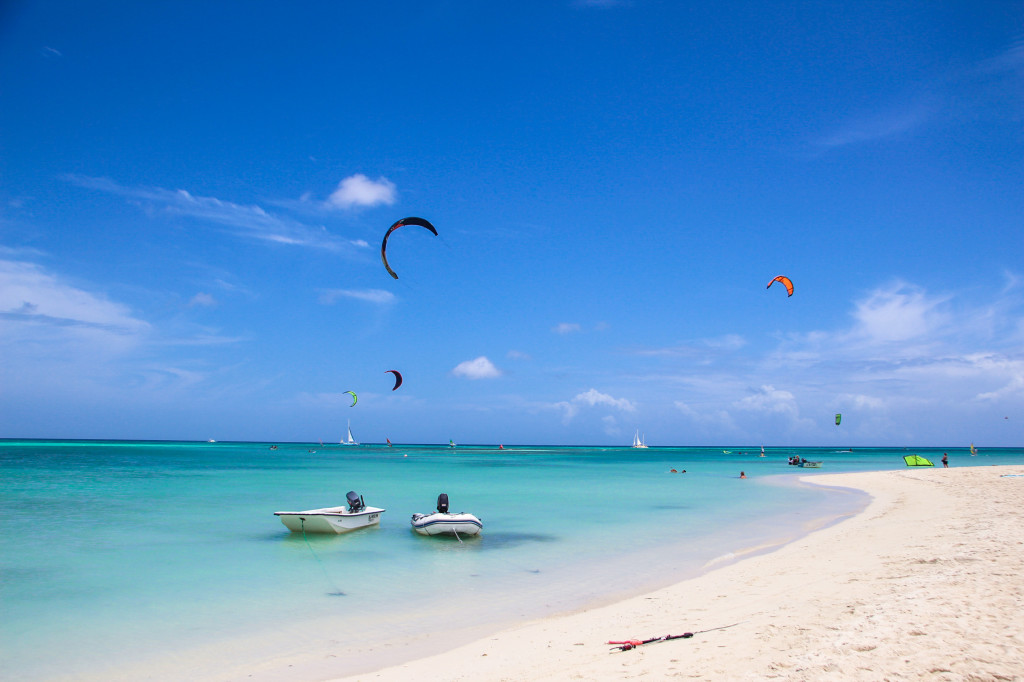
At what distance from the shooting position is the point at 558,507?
843 inches

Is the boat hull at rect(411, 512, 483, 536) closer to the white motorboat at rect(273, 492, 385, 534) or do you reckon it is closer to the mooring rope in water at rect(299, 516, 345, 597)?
the white motorboat at rect(273, 492, 385, 534)

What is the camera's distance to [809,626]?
19.6 feet

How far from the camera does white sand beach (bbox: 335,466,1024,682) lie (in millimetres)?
4754

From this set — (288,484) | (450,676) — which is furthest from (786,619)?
(288,484)

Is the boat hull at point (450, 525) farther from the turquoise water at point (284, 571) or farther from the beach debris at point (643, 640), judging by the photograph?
the beach debris at point (643, 640)

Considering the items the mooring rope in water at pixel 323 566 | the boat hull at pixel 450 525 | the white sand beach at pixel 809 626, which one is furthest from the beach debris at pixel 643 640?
the boat hull at pixel 450 525

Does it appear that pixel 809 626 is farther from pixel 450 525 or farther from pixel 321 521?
pixel 321 521

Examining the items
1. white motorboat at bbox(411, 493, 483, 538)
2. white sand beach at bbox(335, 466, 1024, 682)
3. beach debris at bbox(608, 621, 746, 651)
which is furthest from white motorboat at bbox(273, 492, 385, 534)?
beach debris at bbox(608, 621, 746, 651)

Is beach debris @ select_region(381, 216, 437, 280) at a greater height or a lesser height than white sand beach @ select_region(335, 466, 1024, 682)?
greater

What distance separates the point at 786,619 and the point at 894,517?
37.2 feet

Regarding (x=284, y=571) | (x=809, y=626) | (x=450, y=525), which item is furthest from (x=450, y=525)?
(x=809, y=626)

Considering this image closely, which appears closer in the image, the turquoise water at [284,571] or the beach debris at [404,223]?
the turquoise water at [284,571]

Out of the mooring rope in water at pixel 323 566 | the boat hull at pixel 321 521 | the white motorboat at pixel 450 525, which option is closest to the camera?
the mooring rope in water at pixel 323 566

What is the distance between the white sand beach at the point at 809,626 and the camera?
4754 mm
